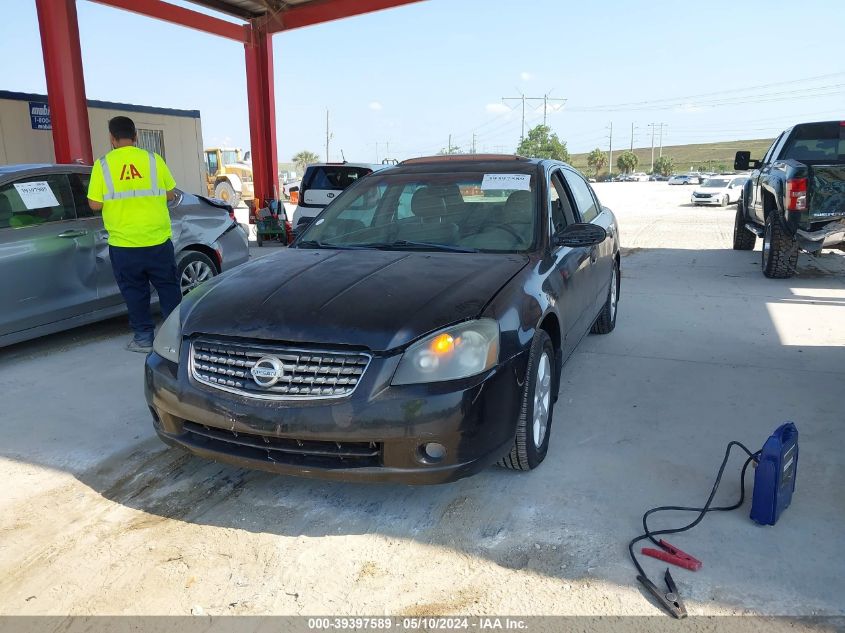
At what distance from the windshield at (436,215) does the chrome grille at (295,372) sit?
1.31 meters

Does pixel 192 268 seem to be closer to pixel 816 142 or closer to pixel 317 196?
pixel 317 196

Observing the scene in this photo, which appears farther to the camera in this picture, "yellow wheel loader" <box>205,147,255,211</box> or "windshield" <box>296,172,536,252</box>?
"yellow wheel loader" <box>205,147,255,211</box>

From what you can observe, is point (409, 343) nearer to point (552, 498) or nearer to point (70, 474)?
point (552, 498)

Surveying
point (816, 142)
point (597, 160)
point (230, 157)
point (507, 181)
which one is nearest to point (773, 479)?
point (507, 181)

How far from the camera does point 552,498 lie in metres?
3.08

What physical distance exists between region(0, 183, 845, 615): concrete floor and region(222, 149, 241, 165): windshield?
89.0ft

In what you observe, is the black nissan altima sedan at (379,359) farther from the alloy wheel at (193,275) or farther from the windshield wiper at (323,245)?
the alloy wheel at (193,275)

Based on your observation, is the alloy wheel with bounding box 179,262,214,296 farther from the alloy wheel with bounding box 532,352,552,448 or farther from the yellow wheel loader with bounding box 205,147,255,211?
the yellow wheel loader with bounding box 205,147,255,211

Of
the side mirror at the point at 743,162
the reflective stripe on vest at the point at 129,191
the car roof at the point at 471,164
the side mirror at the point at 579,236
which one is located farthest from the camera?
the side mirror at the point at 743,162

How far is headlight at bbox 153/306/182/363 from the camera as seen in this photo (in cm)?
303

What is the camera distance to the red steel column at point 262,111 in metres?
14.3

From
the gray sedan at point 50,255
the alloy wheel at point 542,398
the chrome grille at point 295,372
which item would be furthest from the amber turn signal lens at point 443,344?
the gray sedan at point 50,255

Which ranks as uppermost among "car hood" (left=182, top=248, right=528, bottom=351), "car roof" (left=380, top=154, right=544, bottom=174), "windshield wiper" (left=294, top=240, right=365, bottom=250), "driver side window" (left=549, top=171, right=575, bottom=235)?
"car roof" (left=380, top=154, right=544, bottom=174)

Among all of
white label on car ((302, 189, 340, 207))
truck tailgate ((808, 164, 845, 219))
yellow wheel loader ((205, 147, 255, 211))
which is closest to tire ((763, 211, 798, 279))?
truck tailgate ((808, 164, 845, 219))
